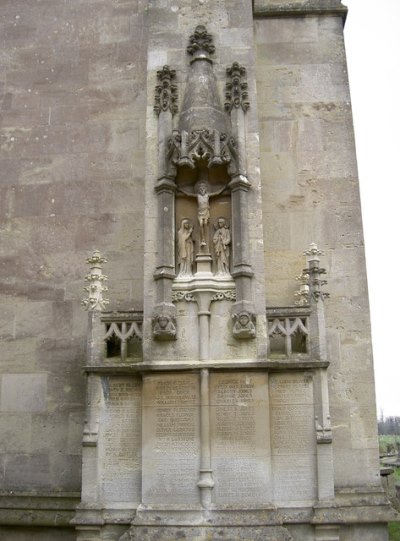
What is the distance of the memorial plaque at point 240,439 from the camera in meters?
7.95

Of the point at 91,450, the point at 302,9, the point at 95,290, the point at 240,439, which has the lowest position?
the point at 91,450

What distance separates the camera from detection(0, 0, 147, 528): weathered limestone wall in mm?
10195

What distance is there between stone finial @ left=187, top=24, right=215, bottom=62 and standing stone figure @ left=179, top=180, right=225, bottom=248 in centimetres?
200

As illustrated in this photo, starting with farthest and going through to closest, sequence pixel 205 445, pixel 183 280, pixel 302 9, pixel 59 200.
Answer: pixel 302 9 < pixel 59 200 < pixel 183 280 < pixel 205 445

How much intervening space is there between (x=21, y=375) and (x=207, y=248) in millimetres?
3851

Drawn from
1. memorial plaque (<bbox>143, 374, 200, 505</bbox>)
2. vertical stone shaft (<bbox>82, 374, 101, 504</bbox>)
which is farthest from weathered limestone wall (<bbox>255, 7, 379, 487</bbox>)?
vertical stone shaft (<bbox>82, 374, 101, 504</bbox>)

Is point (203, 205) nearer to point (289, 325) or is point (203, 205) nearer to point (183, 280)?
point (183, 280)

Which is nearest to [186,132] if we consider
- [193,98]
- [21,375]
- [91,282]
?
[193,98]

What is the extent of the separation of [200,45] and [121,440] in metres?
5.75

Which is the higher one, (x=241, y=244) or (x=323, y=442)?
(x=241, y=244)

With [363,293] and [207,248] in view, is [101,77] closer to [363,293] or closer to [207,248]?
[207,248]

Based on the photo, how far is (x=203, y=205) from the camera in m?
9.07

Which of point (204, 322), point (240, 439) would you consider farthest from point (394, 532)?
point (204, 322)

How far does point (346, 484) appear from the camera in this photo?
9422 mm
